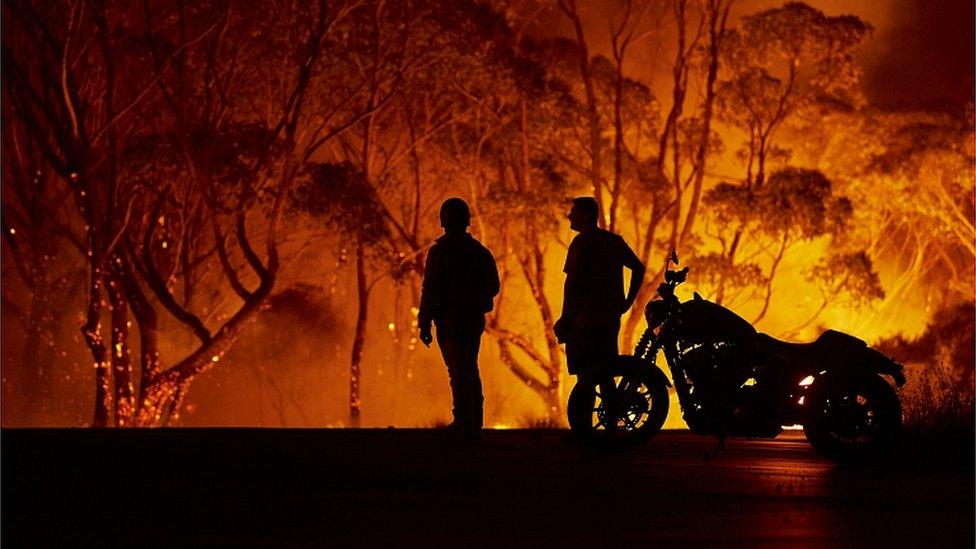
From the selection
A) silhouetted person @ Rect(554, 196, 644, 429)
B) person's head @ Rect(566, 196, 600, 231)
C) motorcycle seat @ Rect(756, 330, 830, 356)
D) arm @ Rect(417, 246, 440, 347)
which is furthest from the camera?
arm @ Rect(417, 246, 440, 347)

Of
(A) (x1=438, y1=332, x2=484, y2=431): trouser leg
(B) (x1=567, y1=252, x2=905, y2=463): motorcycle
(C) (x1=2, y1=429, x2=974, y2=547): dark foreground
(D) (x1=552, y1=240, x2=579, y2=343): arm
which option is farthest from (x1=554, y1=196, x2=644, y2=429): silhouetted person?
(A) (x1=438, y1=332, x2=484, y2=431): trouser leg

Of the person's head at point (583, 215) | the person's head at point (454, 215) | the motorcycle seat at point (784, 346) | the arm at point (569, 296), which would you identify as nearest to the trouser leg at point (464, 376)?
the person's head at point (454, 215)

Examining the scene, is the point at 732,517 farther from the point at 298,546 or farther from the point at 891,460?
the point at 891,460

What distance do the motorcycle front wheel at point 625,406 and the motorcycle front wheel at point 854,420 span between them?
1258 mm

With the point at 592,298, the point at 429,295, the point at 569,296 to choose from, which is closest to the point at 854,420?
the point at 592,298

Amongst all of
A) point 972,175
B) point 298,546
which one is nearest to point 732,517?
point 298,546

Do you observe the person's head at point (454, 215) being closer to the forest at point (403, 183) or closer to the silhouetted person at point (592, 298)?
the silhouetted person at point (592, 298)

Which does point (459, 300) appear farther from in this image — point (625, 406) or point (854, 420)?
point (854, 420)

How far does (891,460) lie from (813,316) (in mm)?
26734

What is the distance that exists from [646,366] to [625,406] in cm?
38

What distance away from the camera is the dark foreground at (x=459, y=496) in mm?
6531

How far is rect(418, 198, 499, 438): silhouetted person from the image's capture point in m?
12.0

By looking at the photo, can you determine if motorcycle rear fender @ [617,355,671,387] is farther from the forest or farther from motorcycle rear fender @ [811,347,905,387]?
the forest

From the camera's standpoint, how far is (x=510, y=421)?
41.3 m
